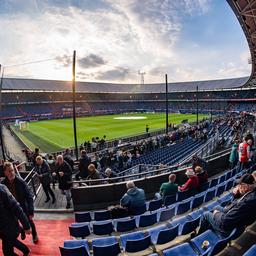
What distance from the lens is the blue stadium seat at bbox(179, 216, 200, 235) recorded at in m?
4.78

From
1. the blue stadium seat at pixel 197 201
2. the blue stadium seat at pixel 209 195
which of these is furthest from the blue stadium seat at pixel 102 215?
the blue stadium seat at pixel 209 195

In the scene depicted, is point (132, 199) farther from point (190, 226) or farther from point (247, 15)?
point (247, 15)

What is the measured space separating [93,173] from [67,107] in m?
77.3

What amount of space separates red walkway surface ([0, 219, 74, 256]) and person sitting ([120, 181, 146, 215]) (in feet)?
5.42

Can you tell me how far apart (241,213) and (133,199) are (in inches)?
99.1

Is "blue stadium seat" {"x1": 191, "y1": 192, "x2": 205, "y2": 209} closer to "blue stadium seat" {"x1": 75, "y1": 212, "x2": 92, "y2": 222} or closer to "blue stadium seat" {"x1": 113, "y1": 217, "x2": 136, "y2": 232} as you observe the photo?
"blue stadium seat" {"x1": 113, "y1": 217, "x2": 136, "y2": 232}

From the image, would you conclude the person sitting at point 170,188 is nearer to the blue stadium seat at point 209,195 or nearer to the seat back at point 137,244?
the blue stadium seat at point 209,195

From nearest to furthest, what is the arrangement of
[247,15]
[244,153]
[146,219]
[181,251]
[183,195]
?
[181,251], [146,219], [183,195], [244,153], [247,15]

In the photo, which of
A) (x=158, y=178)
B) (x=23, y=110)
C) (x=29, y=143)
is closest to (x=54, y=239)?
(x=158, y=178)

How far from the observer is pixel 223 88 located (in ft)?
264

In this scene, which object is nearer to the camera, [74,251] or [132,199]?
[74,251]

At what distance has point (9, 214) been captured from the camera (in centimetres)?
396

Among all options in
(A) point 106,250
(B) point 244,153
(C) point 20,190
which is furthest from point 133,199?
(B) point 244,153

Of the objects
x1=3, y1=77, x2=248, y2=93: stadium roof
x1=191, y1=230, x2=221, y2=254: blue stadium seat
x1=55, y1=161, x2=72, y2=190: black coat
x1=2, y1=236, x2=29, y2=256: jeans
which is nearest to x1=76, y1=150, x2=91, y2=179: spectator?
x1=55, y1=161, x2=72, y2=190: black coat
